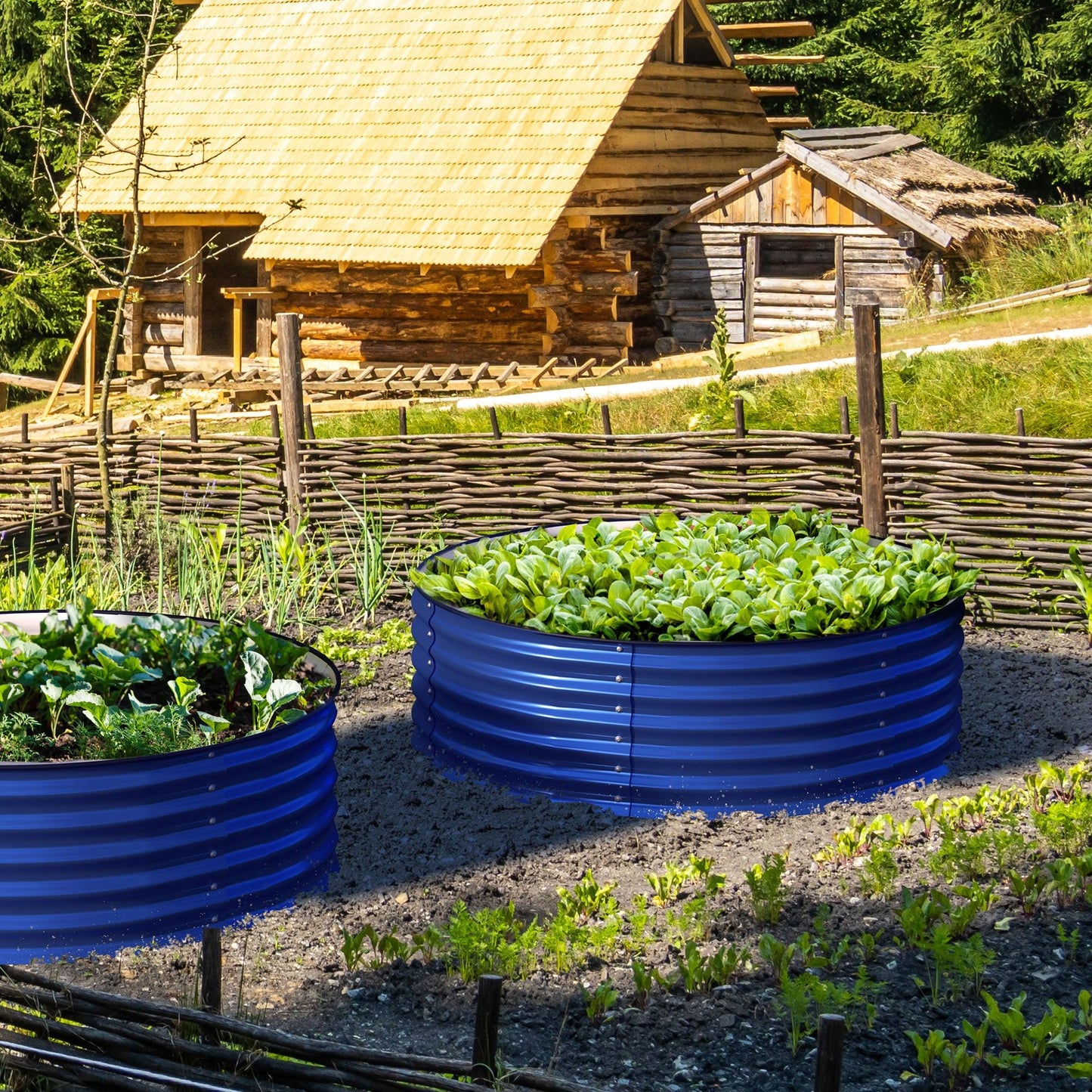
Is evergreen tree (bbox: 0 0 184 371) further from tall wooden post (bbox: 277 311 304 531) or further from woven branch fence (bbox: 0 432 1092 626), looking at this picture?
tall wooden post (bbox: 277 311 304 531)

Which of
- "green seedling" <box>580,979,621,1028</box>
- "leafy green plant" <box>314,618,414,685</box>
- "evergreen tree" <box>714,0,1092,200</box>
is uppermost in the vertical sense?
"evergreen tree" <box>714,0,1092,200</box>

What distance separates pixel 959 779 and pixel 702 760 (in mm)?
1003

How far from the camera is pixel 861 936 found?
4012 mm

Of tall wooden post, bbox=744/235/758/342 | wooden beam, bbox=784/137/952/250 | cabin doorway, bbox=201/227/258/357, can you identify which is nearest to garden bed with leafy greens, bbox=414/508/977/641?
wooden beam, bbox=784/137/952/250

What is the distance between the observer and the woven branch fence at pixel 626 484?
7.16 m

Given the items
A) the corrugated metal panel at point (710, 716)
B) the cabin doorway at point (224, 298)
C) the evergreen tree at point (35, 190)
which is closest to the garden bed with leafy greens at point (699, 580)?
the corrugated metal panel at point (710, 716)

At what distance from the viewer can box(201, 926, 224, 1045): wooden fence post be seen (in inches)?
130

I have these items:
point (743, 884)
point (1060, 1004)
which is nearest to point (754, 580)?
point (743, 884)

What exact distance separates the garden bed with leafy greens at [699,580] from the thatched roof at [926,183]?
9628mm

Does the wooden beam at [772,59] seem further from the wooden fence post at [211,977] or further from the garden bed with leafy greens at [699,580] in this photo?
the wooden fence post at [211,977]

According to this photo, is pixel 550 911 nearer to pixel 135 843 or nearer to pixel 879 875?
pixel 879 875

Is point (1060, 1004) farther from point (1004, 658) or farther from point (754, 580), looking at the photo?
point (1004, 658)

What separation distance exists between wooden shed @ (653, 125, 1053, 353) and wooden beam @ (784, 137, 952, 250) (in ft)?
0.04

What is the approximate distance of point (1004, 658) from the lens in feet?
21.8
